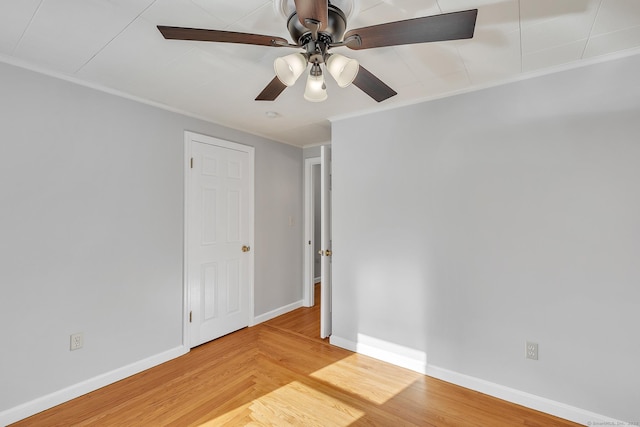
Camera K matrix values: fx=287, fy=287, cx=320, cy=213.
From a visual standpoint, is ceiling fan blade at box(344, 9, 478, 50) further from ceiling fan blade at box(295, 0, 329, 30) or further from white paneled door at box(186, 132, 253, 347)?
white paneled door at box(186, 132, 253, 347)

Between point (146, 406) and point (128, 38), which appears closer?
point (128, 38)

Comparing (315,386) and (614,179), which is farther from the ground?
(614,179)

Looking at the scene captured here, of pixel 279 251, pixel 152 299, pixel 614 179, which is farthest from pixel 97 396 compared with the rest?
pixel 614 179

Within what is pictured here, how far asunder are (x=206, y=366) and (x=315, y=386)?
3.39 ft

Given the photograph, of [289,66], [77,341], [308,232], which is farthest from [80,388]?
[308,232]

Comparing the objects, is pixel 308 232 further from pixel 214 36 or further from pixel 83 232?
pixel 214 36

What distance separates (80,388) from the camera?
2152mm

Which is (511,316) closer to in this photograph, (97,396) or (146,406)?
(146,406)

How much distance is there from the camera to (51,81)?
207 cm

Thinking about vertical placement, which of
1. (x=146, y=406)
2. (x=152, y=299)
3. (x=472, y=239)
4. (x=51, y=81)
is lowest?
(x=146, y=406)

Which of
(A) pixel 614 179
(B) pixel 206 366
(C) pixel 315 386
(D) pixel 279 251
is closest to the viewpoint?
(A) pixel 614 179

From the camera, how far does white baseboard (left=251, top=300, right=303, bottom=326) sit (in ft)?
11.8

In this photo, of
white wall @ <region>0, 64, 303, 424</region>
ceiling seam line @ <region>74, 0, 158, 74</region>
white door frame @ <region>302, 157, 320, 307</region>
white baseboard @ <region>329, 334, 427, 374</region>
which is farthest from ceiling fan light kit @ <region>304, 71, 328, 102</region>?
white door frame @ <region>302, 157, 320, 307</region>

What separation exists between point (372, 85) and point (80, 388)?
2.96m
